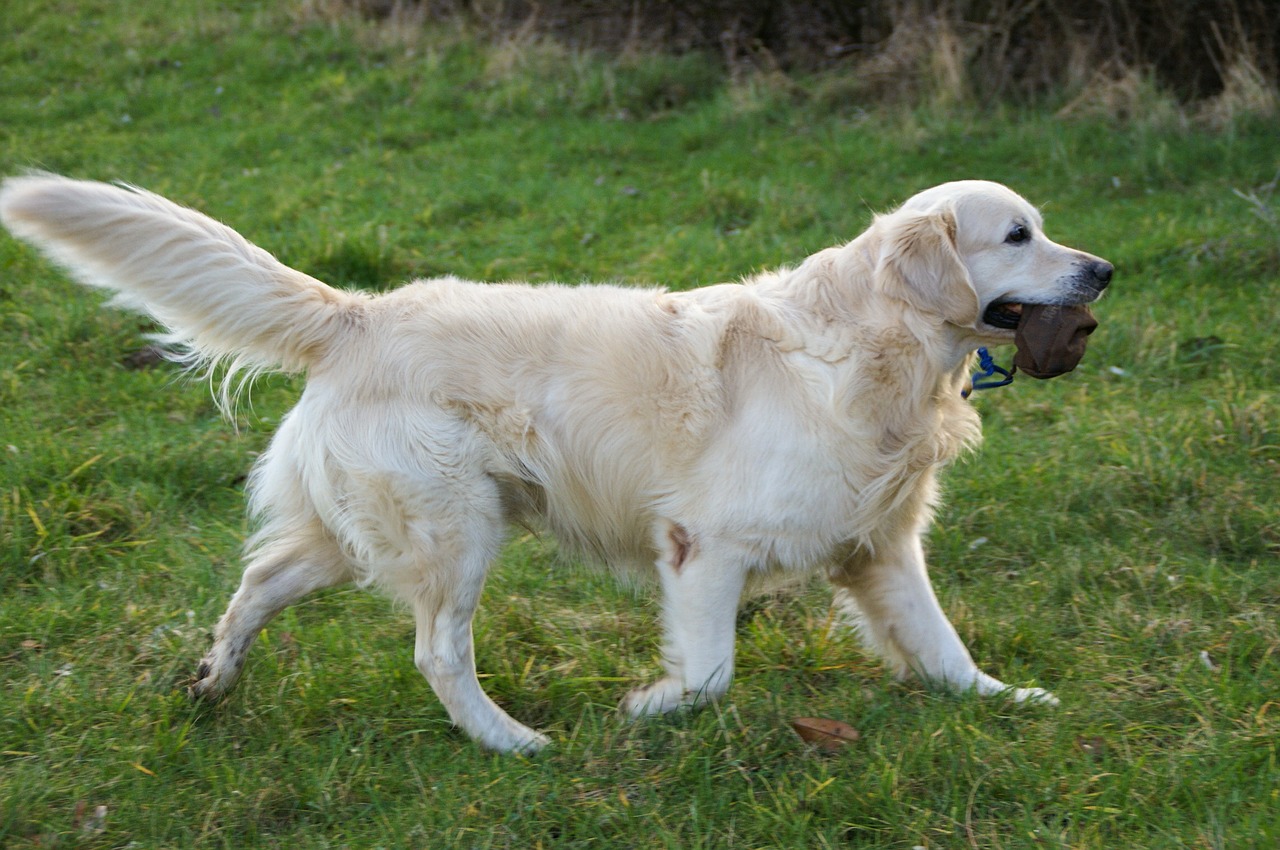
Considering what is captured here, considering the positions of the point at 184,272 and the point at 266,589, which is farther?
the point at 266,589

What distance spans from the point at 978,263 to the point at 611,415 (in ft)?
4.07

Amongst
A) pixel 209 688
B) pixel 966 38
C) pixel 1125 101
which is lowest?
pixel 209 688

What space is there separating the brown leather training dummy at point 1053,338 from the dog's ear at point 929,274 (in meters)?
0.20

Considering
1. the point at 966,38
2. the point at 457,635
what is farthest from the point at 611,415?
the point at 966,38

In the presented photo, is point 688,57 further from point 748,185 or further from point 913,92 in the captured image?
point 748,185

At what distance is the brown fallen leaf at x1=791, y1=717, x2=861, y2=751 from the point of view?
3301 millimetres

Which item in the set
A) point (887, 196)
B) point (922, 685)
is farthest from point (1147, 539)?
point (887, 196)

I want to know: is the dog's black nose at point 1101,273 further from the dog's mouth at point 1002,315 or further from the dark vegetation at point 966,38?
the dark vegetation at point 966,38

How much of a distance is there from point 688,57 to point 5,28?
6.57 m

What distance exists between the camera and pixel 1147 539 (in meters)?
4.35

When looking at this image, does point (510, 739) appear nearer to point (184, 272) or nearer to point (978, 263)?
point (184, 272)

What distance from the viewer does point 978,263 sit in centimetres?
364

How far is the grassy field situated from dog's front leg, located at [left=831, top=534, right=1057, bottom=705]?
109 millimetres

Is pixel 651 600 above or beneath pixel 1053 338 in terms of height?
beneath
